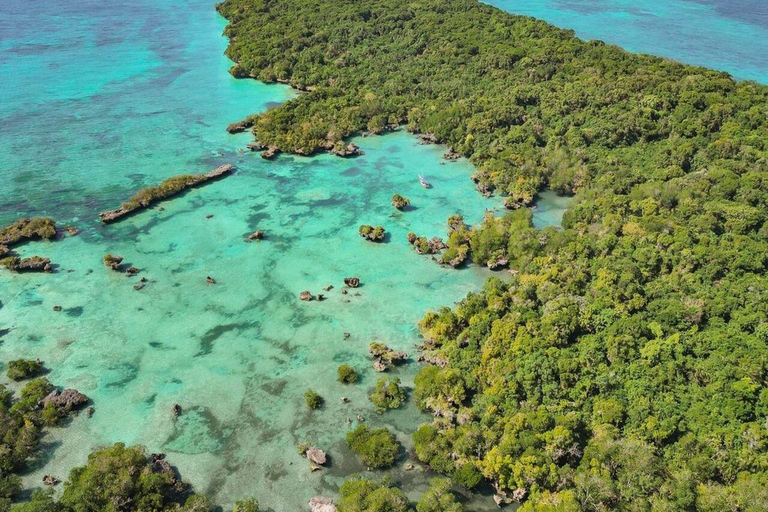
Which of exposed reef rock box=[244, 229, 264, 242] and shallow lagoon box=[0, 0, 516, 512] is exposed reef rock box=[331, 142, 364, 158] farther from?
exposed reef rock box=[244, 229, 264, 242]

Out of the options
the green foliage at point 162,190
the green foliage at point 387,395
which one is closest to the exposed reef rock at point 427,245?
the green foliage at point 387,395

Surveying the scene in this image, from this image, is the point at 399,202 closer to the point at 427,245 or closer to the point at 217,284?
the point at 427,245

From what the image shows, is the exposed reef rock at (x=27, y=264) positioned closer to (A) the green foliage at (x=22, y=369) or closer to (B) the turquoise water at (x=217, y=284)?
(B) the turquoise water at (x=217, y=284)

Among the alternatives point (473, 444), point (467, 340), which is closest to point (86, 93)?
point (467, 340)

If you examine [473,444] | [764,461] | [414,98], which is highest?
[414,98]

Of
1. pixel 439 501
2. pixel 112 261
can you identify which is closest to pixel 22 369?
pixel 112 261

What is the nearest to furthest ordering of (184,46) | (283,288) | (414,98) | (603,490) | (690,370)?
(603,490) < (690,370) < (283,288) < (414,98) < (184,46)

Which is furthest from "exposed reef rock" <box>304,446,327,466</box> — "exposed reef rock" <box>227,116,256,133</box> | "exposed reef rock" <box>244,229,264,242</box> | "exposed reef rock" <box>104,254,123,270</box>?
"exposed reef rock" <box>227,116,256,133</box>

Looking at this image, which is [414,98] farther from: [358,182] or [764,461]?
[764,461]
